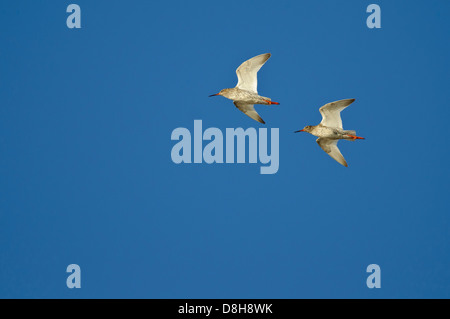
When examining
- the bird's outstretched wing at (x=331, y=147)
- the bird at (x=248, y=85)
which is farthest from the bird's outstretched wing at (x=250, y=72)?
the bird's outstretched wing at (x=331, y=147)

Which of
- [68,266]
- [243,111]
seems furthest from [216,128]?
[68,266]

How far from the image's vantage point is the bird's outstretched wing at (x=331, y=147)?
18.5 m

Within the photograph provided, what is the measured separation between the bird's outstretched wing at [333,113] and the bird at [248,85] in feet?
3.53

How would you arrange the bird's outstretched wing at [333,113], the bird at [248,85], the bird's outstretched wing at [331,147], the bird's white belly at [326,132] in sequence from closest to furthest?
the bird's outstretched wing at [333,113] < the bird's white belly at [326,132] < the bird at [248,85] < the bird's outstretched wing at [331,147]

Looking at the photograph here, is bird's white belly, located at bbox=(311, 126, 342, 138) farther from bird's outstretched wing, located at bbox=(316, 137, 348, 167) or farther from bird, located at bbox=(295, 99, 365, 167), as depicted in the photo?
bird's outstretched wing, located at bbox=(316, 137, 348, 167)

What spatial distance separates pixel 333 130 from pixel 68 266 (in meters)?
8.22

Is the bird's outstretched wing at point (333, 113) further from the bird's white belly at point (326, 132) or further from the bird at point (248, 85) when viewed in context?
the bird at point (248, 85)

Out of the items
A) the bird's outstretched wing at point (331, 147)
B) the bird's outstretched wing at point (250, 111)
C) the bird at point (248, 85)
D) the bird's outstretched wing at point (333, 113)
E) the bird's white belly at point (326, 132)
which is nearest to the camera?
the bird's outstretched wing at point (333, 113)

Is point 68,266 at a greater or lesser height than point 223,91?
lesser

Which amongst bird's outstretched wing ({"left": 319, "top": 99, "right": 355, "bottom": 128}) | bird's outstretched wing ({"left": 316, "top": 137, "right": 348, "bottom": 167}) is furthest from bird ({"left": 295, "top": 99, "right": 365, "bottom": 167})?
bird's outstretched wing ({"left": 316, "top": 137, "right": 348, "bottom": 167})

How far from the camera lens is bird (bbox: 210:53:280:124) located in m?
17.9

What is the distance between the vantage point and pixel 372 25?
801 inches
